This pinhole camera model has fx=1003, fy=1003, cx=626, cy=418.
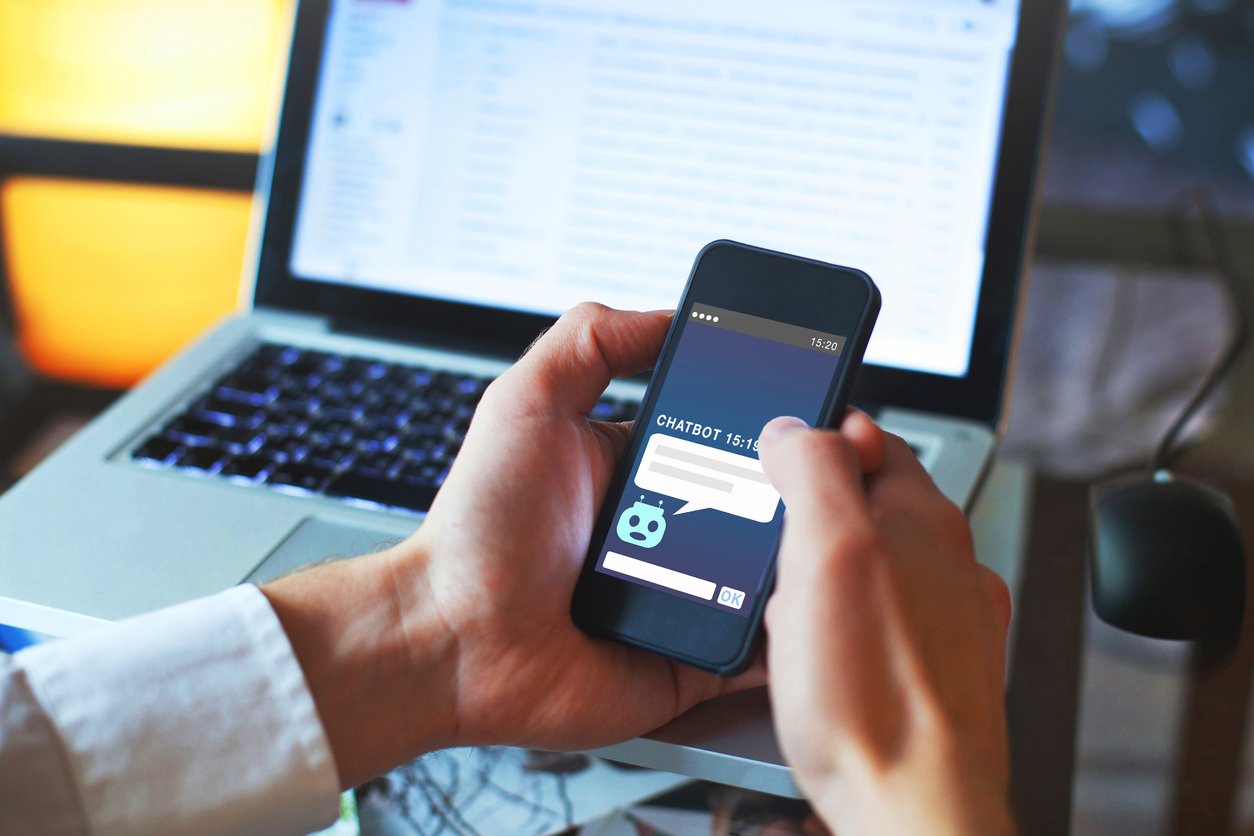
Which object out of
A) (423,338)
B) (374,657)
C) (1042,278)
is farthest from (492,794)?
(1042,278)

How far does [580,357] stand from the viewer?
438mm

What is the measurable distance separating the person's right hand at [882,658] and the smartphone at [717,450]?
1.5 inches

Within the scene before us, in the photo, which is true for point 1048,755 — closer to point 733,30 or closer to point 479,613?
point 479,613

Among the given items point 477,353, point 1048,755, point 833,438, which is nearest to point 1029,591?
point 1048,755

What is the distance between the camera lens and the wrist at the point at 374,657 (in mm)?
384

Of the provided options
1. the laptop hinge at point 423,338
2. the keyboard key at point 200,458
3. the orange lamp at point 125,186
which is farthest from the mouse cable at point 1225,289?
the orange lamp at point 125,186

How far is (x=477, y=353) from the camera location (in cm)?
66

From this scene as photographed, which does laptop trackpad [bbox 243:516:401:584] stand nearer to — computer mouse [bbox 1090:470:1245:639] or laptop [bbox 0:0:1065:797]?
laptop [bbox 0:0:1065:797]

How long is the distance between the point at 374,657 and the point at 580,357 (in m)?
0.15

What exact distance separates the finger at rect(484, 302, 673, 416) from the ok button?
0.34 feet

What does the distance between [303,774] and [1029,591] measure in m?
0.37

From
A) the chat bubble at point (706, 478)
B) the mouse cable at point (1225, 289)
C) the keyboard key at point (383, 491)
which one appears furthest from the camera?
the mouse cable at point (1225, 289)

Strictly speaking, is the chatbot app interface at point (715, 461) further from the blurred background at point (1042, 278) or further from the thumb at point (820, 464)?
the blurred background at point (1042, 278)

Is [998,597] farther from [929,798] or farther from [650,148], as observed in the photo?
[650,148]
